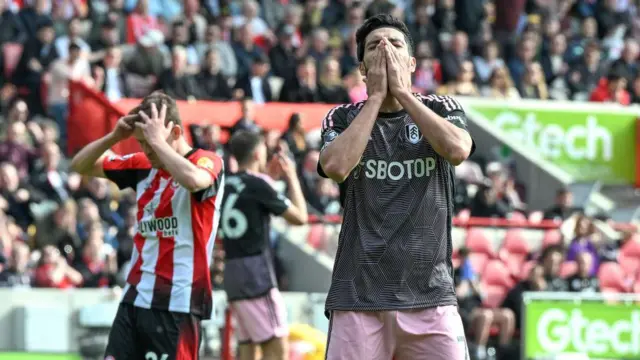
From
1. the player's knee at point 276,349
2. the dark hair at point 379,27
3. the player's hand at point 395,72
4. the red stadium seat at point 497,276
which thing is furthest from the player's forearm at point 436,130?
the red stadium seat at point 497,276

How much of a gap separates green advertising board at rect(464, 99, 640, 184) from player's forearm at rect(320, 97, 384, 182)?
46.6 feet

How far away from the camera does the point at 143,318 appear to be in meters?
7.78

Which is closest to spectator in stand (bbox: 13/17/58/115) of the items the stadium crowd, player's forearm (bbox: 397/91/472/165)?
the stadium crowd

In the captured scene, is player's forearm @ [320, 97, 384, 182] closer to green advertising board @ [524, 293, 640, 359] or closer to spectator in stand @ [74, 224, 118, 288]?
green advertising board @ [524, 293, 640, 359]

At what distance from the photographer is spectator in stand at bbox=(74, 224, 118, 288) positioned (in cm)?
1456

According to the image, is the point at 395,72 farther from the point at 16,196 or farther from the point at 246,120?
the point at 246,120

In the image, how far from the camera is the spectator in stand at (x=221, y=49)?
19.8 meters

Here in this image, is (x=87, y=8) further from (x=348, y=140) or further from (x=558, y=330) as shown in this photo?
(x=348, y=140)

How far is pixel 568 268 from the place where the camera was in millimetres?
16422

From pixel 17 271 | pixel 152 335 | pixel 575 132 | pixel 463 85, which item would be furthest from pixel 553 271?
pixel 152 335

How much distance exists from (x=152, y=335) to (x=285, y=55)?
42.2ft

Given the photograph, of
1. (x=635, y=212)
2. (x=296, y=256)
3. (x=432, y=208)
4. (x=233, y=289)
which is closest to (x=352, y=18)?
(x=635, y=212)

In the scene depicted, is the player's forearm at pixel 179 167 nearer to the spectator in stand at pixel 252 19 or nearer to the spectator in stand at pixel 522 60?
the spectator in stand at pixel 252 19

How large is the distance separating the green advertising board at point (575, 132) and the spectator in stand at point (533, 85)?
0.96m
